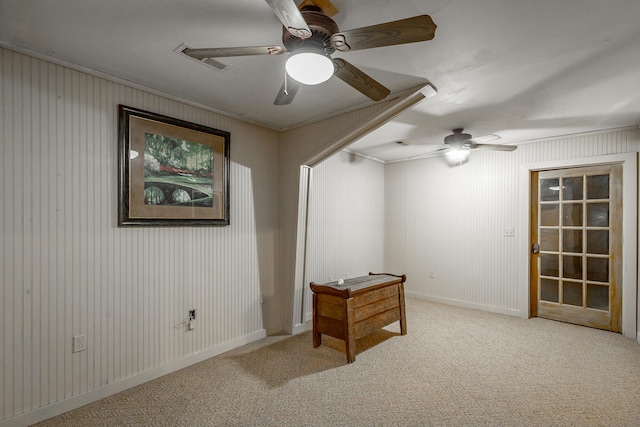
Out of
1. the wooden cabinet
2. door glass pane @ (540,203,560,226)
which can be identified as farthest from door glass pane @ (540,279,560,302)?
the wooden cabinet

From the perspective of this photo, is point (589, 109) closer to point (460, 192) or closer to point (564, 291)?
point (460, 192)

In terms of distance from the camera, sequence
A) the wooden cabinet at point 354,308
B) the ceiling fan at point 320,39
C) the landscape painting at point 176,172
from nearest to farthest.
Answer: the ceiling fan at point 320,39 < the landscape painting at point 176,172 < the wooden cabinet at point 354,308

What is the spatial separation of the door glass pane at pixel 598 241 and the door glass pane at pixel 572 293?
1.49ft

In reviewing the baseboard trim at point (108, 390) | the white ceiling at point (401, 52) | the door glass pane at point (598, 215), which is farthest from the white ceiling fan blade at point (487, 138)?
→ the baseboard trim at point (108, 390)

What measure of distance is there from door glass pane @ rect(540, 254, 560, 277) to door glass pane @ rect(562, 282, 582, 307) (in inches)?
6.5

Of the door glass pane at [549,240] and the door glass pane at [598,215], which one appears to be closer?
the door glass pane at [598,215]

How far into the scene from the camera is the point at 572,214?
3.80 m

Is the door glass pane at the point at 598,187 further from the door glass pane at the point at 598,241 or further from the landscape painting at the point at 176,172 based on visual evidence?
the landscape painting at the point at 176,172

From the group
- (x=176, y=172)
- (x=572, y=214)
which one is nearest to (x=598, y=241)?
(x=572, y=214)

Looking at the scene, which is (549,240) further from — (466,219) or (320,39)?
(320,39)

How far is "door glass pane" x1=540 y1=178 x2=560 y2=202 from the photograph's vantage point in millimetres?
3891

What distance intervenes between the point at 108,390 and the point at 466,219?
14.7 ft

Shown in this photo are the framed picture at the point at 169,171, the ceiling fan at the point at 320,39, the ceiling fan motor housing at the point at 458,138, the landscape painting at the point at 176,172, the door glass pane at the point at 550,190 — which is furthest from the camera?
the door glass pane at the point at 550,190

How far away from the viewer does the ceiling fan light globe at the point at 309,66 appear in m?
1.48
